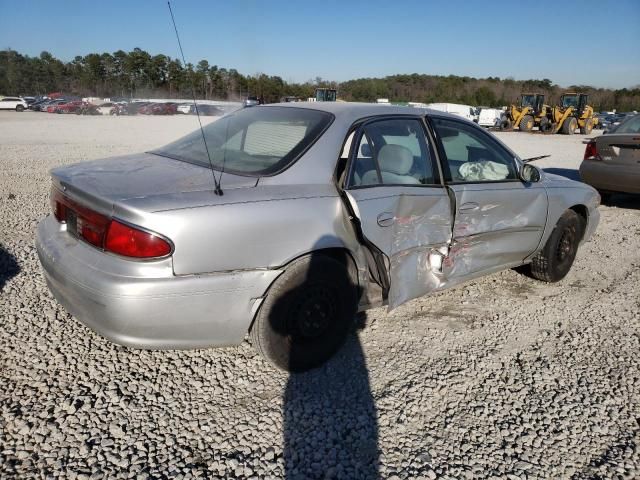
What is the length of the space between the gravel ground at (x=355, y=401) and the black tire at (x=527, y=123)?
2952cm

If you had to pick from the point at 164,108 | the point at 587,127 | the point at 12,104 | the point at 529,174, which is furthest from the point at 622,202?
the point at 12,104

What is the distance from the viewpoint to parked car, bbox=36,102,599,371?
2273mm

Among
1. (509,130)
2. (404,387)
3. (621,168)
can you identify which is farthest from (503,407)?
(509,130)

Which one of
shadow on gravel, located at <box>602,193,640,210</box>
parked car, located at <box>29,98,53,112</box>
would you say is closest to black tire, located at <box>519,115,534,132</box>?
shadow on gravel, located at <box>602,193,640,210</box>

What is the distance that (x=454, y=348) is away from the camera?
3252 millimetres

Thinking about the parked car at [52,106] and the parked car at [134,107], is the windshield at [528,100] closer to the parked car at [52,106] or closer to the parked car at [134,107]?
the parked car at [134,107]

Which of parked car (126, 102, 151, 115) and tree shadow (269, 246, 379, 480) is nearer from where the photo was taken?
Result: tree shadow (269, 246, 379, 480)

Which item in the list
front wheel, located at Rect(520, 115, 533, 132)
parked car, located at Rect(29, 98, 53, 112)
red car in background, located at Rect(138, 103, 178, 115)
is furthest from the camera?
parked car, located at Rect(29, 98, 53, 112)

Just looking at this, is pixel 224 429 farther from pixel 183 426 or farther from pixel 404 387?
pixel 404 387

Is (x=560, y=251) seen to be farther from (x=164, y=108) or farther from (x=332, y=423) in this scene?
(x=164, y=108)

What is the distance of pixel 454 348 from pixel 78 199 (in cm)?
249

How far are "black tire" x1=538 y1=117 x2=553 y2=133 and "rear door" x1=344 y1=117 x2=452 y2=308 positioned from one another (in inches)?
1182

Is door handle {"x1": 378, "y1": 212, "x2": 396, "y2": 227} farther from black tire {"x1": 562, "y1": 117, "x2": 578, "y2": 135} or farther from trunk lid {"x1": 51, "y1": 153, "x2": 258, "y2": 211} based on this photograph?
black tire {"x1": 562, "y1": 117, "x2": 578, "y2": 135}

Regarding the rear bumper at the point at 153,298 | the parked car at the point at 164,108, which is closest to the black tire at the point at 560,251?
the rear bumper at the point at 153,298
